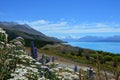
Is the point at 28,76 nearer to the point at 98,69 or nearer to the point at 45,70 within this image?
the point at 45,70

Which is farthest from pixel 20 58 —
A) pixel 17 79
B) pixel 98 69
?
pixel 98 69

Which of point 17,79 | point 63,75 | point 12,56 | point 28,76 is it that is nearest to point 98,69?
point 17,79

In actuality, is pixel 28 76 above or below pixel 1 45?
below

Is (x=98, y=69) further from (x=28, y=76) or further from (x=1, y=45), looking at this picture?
(x=1, y=45)

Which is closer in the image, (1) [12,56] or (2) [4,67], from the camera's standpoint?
(2) [4,67]

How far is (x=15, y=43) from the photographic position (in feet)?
29.0

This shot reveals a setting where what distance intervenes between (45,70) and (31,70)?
1.48 metres

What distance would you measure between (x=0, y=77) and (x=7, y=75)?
1136mm

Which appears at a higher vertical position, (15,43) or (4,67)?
(15,43)

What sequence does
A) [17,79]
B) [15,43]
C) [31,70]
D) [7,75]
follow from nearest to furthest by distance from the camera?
[17,79] → [31,70] → [7,75] → [15,43]

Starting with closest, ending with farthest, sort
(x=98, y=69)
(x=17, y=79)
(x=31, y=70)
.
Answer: (x=98, y=69) < (x=17, y=79) < (x=31, y=70)

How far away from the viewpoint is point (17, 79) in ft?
21.5

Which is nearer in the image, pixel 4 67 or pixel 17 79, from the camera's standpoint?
pixel 17 79

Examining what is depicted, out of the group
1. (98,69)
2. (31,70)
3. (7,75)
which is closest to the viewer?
(98,69)
